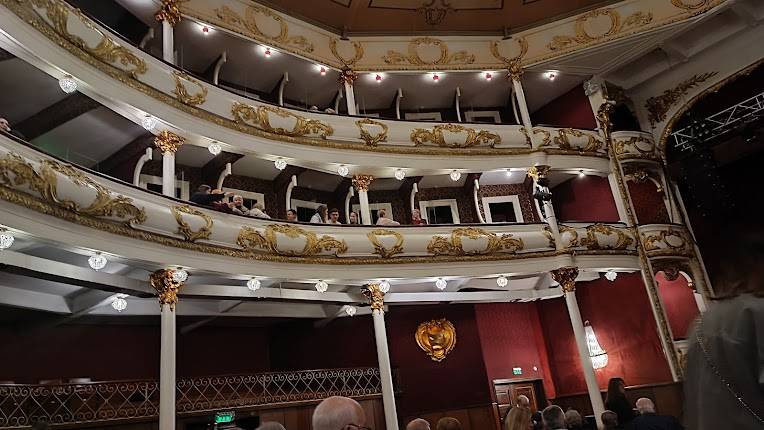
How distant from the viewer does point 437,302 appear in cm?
1499

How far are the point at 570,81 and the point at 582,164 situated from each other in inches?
115

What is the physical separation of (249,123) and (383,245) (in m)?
3.96

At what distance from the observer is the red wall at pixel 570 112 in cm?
1691

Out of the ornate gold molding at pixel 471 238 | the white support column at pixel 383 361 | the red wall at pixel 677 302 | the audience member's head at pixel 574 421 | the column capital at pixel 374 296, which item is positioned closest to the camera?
the audience member's head at pixel 574 421

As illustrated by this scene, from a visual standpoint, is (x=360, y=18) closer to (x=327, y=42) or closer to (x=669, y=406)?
(x=327, y=42)

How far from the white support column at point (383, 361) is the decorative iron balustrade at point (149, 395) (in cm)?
80

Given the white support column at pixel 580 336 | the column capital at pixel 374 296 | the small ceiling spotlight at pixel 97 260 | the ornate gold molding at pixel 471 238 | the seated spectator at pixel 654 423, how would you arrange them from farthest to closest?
the ornate gold molding at pixel 471 238, the white support column at pixel 580 336, the column capital at pixel 374 296, the small ceiling spotlight at pixel 97 260, the seated spectator at pixel 654 423

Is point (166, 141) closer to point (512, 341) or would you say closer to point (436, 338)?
point (436, 338)

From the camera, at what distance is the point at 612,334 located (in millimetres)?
15562

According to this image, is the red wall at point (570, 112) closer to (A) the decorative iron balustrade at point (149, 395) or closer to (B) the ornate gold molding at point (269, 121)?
(B) the ornate gold molding at point (269, 121)

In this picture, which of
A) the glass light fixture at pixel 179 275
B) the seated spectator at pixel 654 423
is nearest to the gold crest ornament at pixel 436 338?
the glass light fixture at pixel 179 275

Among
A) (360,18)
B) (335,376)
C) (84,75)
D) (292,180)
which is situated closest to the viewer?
(84,75)

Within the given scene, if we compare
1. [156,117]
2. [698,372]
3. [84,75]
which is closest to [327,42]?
[156,117]

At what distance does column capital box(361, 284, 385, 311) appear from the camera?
12.8 m
